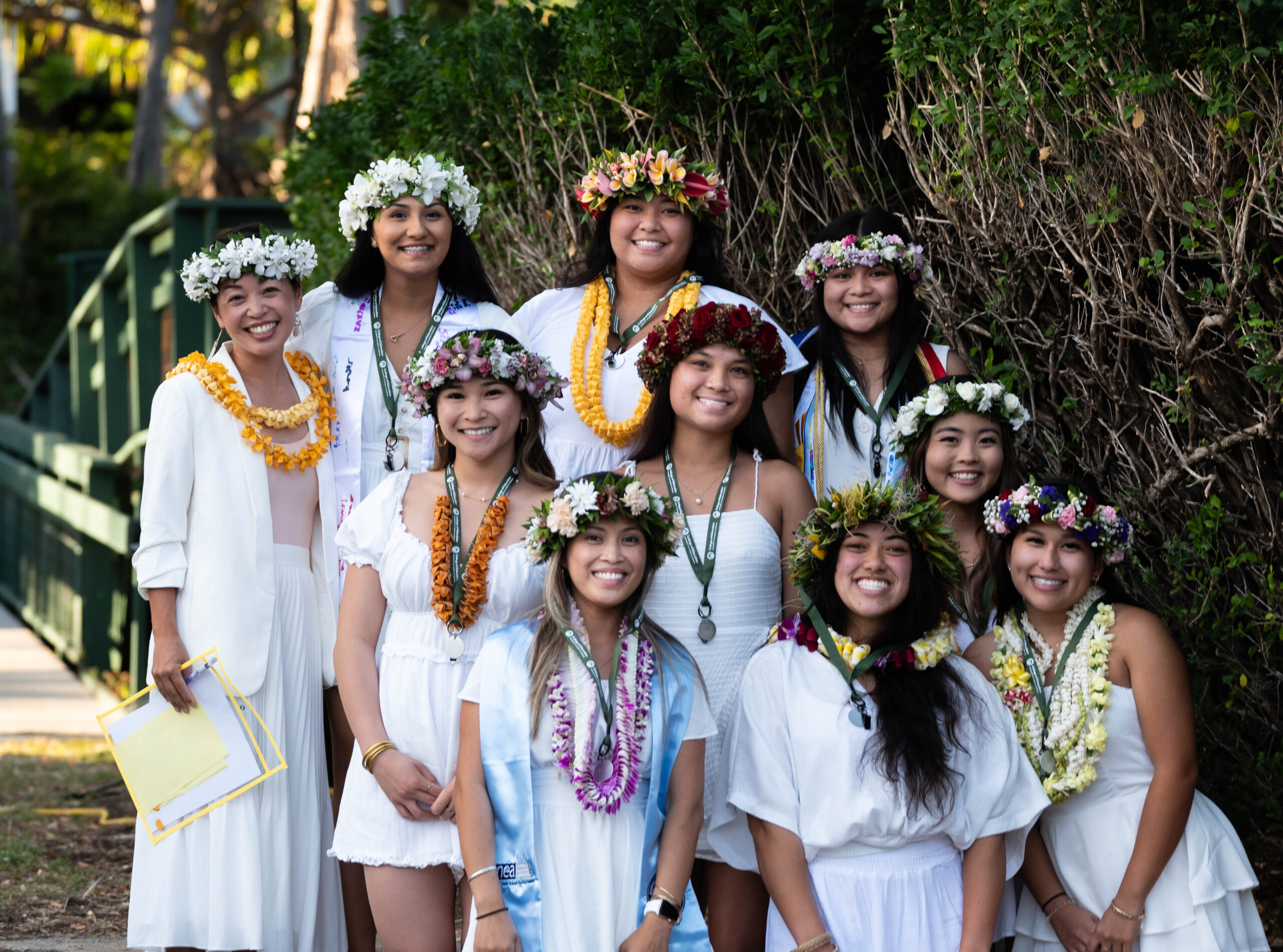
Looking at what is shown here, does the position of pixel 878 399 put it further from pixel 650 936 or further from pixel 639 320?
pixel 650 936

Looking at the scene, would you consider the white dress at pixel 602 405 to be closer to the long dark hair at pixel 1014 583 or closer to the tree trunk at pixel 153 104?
the long dark hair at pixel 1014 583

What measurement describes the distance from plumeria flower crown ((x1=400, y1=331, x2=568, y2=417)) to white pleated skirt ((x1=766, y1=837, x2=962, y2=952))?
1.41 metres

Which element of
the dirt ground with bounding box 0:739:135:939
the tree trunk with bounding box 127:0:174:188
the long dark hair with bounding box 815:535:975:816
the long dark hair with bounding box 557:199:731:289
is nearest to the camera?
the long dark hair with bounding box 815:535:975:816

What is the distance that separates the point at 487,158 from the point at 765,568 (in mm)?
3086

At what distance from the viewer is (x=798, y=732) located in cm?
338

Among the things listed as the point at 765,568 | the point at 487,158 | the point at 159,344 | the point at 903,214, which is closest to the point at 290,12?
the point at 159,344

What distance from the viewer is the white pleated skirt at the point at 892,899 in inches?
128

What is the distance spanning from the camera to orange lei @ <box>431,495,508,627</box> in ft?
11.5

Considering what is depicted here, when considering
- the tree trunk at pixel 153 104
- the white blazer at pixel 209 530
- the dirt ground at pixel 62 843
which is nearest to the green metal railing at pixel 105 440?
the dirt ground at pixel 62 843

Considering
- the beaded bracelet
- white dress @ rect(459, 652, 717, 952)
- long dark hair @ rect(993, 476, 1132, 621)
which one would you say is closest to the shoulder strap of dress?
long dark hair @ rect(993, 476, 1132, 621)

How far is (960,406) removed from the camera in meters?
3.91

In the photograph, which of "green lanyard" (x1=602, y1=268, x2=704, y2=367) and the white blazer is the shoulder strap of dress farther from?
the white blazer

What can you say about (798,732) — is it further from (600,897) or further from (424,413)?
(424,413)

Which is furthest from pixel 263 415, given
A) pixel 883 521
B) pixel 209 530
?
pixel 883 521
